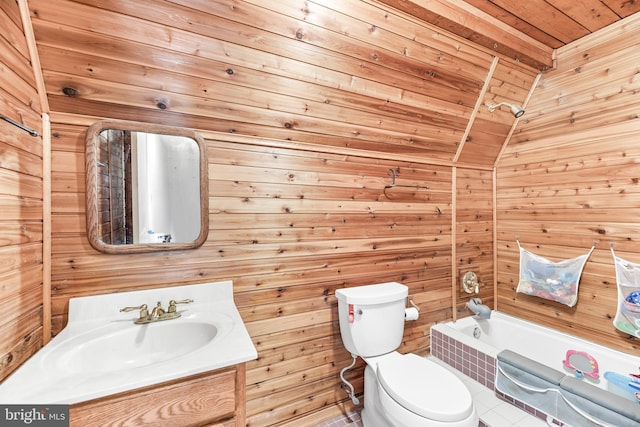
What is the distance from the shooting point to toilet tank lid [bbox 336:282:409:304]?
1.63 meters

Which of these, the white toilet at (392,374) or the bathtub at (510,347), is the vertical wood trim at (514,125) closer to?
the bathtub at (510,347)

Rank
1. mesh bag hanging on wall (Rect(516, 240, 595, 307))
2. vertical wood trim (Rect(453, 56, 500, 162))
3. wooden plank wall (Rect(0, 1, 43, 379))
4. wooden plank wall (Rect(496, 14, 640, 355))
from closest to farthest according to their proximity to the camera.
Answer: wooden plank wall (Rect(0, 1, 43, 379)) → wooden plank wall (Rect(496, 14, 640, 355)) → vertical wood trim (Rect(453, 56, 500, 162)) → mesh bag hanging on wall (Rect(516, 240, 595, 307))

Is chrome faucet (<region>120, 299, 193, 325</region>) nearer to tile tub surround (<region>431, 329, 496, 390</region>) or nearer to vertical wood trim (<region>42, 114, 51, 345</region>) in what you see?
vertical wood trim (<region>42, 114, 51, 345</region>)

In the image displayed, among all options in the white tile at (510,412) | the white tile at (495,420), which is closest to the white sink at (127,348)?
the white tile at (495,420)

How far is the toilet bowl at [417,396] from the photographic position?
1187mm

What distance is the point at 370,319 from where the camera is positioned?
1.64 metres

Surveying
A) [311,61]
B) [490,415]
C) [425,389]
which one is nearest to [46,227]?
[311,61]

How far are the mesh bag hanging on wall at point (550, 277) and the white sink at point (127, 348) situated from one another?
7.52 feet

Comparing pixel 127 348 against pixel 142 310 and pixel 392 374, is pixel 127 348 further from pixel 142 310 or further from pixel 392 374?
pixel 392 374

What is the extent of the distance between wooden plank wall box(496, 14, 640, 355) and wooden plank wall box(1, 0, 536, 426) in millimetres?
283

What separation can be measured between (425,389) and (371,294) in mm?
529

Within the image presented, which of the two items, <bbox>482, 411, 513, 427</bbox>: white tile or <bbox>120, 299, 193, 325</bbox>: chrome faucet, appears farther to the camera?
<bbox>482, 411, 513, 427</bbox>: white tile

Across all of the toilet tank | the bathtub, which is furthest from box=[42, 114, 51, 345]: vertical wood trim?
the bathtub

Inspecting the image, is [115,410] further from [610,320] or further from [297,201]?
[610,320]
